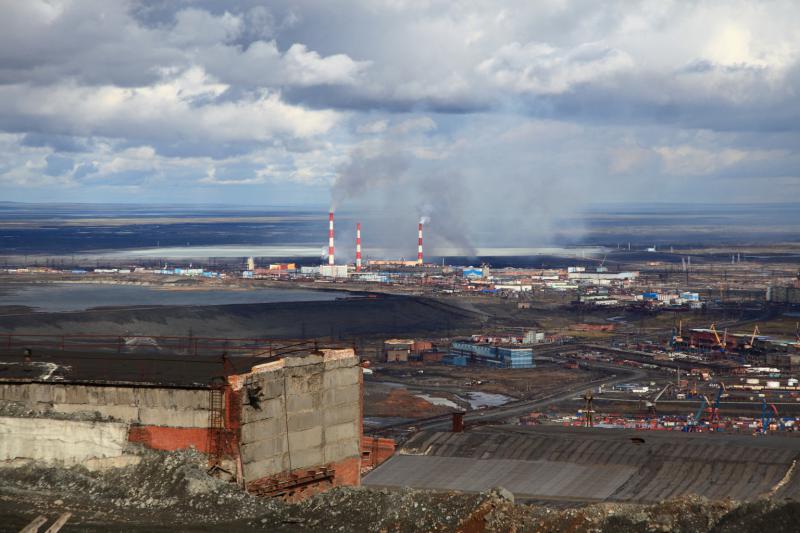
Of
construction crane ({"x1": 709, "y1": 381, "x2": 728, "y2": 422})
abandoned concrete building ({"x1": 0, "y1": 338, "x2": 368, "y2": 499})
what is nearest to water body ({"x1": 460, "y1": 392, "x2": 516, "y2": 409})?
construction crane ({"x1": 709, "y1": 381, "x2": 728, "y2": 422})

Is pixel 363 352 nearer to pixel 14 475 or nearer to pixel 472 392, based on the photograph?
pixel 472 392

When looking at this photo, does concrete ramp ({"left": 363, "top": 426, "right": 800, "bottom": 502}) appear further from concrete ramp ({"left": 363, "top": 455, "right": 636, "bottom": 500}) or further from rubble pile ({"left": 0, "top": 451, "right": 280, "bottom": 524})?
rubble pile ({"left": 0, "top": 451, "right": 280, "bottom": 524})

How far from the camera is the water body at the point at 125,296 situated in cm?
10019

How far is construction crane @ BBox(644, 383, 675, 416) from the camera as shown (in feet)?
190

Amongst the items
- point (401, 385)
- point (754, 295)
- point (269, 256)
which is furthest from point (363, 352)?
point (269, 256)

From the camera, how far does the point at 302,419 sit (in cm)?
2772

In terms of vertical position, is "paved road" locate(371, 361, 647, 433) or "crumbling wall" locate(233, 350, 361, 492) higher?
"crumbling wall" locate(233, 350, 361, 492)

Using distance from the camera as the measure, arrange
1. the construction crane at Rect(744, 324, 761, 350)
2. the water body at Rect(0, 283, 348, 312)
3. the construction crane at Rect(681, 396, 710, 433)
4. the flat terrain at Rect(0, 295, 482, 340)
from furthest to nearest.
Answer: the water body at Rect(0, 283, 348, 312)
the construction crane at Rect(744, 324, 761, 350)
the flat terrain at Rect(0, 295, 482, 340)
the construction crane at Rect(681, 396, 710, 433)

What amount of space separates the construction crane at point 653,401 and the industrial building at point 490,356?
33.6 feet

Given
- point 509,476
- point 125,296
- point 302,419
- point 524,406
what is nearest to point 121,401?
point 302,419

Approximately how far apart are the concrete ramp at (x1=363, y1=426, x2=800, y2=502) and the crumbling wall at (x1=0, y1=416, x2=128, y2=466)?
7.18 m

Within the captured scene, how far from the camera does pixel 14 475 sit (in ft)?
85.7

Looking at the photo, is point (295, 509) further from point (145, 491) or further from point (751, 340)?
point (751, 340)

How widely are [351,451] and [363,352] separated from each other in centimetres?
4904
